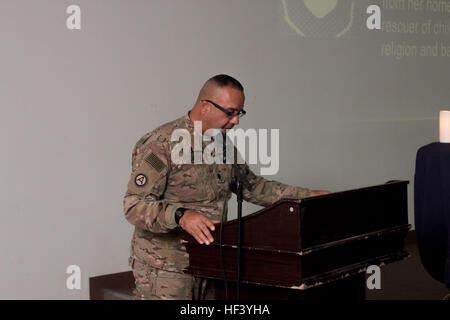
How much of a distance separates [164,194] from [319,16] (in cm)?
324

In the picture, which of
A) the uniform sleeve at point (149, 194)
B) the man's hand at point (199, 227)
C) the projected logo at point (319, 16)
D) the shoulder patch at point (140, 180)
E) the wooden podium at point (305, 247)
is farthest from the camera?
the projected logo at point (319, 16)

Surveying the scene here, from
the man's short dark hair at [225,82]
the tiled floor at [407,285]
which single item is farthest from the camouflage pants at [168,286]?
the tiled floor at [407,285]

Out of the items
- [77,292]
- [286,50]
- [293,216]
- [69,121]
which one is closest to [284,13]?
[286,50]

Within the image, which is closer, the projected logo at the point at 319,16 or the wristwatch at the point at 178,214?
the wristwatch at the point at 178,214

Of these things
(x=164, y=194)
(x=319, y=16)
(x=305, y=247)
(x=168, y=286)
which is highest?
(x=319, y=16)

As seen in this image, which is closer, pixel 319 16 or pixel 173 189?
pixel 173 189

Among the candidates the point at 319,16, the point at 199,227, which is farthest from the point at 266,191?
the point at 319,16

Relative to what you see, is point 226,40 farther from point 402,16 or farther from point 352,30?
point 402,16

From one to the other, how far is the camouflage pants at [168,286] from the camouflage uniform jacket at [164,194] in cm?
3

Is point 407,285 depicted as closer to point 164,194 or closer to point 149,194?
point 164,194

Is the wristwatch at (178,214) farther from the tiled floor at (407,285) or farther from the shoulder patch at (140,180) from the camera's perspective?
the tiled floor at (407,285)

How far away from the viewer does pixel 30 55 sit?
13.4 ft

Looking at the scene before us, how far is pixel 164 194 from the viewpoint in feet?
9.28

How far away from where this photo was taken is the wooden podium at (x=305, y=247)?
2.32 meters
